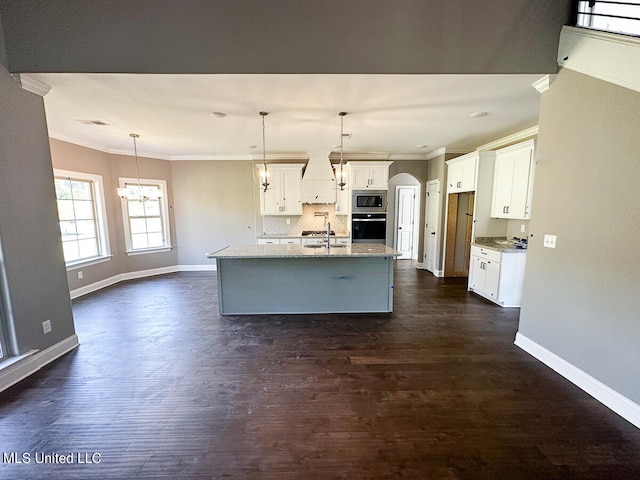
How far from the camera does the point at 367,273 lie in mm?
3602

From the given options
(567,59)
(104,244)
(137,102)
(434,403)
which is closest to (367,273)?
(434,403)

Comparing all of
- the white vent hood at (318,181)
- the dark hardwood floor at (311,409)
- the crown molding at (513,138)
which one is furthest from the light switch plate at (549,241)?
the white vent hood at (318,181)

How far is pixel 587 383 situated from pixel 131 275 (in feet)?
23.8

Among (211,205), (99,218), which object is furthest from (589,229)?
(99,218)

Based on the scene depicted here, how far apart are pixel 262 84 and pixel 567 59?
9.07ft

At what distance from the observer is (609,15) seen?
211cm

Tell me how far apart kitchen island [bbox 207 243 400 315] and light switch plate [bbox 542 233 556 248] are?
1.60m

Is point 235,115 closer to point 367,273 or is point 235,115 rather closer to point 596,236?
point 367,273

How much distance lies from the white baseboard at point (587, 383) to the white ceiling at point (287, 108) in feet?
8.61

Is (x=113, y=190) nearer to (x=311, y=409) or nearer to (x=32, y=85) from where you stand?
(x=32, y=85)

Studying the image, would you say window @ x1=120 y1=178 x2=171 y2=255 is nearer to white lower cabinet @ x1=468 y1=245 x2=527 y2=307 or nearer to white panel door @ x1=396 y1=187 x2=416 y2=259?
white panel door @ x1=396 y1=187 x2=416 y2=259

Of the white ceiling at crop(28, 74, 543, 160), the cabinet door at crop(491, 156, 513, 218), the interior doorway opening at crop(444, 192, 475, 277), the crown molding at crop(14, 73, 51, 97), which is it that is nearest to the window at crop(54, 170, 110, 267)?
the white ceiling at crop(28, 74, 543, 160)

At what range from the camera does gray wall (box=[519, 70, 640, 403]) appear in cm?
186

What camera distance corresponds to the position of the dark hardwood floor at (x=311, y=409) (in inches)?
59.5
